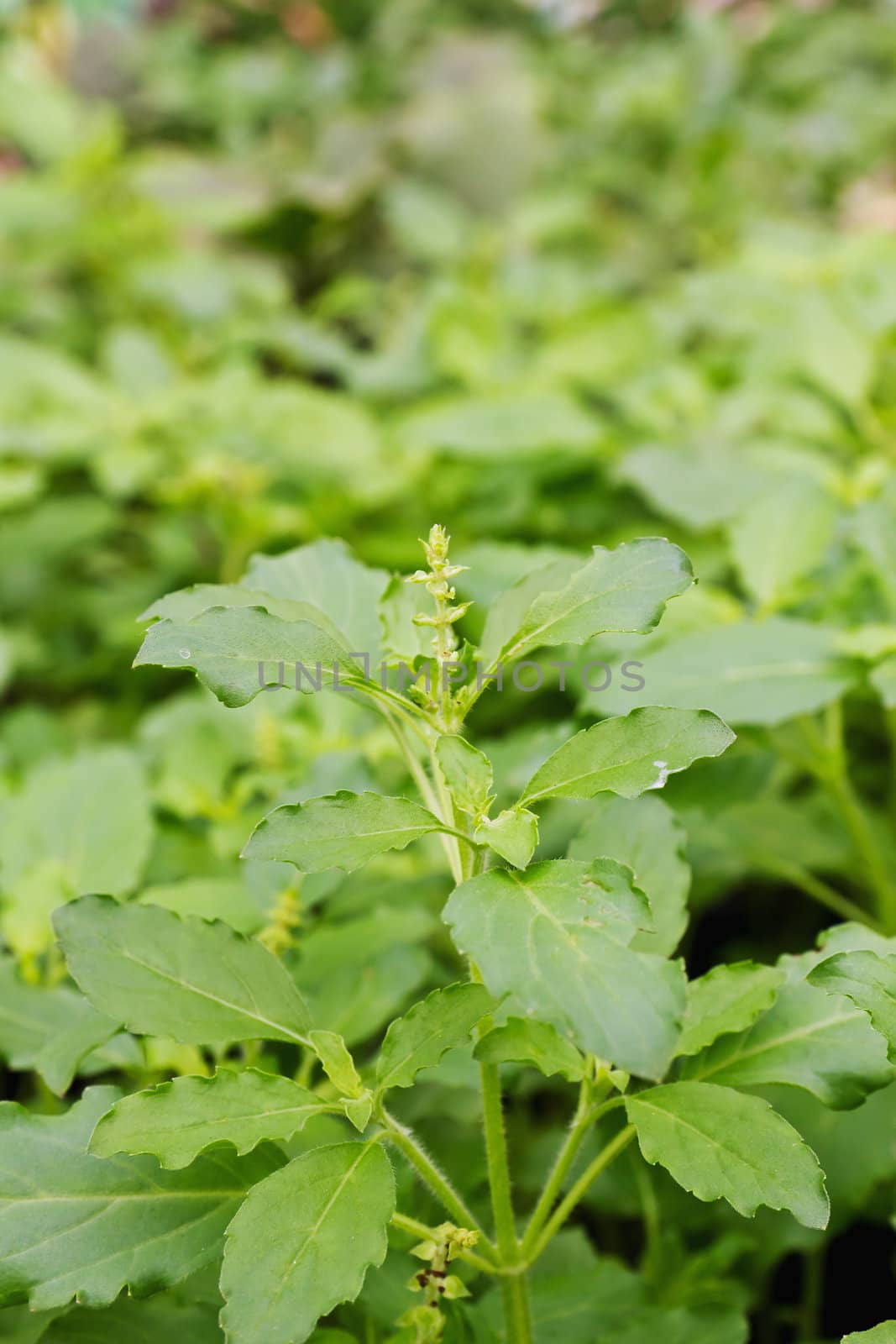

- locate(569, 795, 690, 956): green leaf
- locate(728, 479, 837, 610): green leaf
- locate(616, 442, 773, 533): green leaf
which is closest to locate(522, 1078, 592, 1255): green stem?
locate(569, 795, 690, 956): green leaf

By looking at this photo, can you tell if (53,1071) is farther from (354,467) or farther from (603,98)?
(603,98)

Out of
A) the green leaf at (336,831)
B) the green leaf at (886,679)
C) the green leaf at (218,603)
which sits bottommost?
the green leaf at (886,679)

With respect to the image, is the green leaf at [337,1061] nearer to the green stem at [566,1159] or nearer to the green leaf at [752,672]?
the green stem at [566,1159]

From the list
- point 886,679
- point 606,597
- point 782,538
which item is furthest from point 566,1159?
point 782,538

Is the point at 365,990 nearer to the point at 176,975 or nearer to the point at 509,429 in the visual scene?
the point at 176,975

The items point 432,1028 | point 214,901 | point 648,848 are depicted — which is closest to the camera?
point 432,1028

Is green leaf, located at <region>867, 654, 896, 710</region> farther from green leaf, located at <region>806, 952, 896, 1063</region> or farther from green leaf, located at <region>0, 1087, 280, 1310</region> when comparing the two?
green leaf, located at <region>0, 1087, 280, 1310</region>

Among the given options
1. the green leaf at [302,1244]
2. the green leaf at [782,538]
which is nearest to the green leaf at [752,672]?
the green leaf at [782,538]
